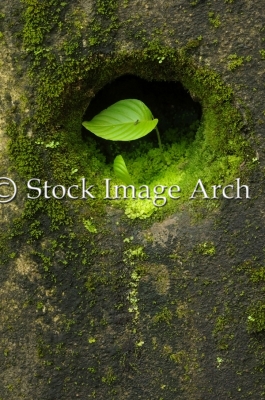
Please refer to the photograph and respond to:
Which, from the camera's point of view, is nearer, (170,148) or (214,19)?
(214,19)

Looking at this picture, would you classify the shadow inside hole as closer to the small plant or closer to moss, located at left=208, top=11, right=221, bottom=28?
the small plant

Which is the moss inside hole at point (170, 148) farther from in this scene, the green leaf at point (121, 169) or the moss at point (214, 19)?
the moss at point (214, 19)

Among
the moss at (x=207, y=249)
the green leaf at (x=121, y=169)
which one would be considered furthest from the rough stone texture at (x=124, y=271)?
the green leaf at (x=121, y=169)

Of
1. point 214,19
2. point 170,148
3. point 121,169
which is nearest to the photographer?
point 214,19

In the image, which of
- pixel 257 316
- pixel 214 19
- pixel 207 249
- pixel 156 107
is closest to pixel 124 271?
pixel 207 249

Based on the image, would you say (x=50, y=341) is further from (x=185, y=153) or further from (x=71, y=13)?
(x=71, y=13)

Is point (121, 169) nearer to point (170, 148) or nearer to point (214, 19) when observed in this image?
point (170, 148)

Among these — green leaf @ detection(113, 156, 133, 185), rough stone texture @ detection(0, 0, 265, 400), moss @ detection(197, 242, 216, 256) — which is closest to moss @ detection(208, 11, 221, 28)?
rough stone texture @ detection(0, 0, 265, 400)
